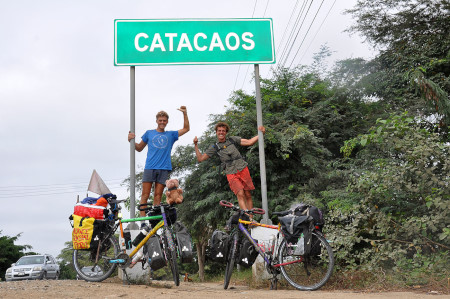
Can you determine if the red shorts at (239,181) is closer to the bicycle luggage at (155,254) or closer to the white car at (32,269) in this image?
the bicycle luggage at (155,254)

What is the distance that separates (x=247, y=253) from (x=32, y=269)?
16937 mm

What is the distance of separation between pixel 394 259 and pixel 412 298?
4.59 feet

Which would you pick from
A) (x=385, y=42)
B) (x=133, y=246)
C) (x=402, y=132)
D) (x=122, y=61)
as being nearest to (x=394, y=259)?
(x=402, y=132)

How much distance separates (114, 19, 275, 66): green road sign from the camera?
26.7ft

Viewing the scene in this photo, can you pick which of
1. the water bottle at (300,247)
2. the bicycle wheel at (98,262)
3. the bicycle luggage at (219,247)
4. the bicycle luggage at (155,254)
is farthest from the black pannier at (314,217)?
the bicycle wheel at (98,262)

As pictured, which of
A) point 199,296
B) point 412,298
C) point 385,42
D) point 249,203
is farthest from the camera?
point 385,42

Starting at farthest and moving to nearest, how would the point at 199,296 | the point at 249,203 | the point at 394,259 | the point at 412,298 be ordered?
1. the point at 249,203
2. the point at 394,259
3. the point at 199,296
4. the point at 412,298

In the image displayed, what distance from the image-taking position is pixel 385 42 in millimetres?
14656

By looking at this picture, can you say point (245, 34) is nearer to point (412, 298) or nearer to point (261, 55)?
point (261, 55)

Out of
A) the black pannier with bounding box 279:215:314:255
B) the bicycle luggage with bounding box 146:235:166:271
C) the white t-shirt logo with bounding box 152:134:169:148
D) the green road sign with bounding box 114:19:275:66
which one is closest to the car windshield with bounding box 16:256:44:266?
the green road sign with bounding box 114:19:275:66

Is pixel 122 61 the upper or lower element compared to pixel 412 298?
upper

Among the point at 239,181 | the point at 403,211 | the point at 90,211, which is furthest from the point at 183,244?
the point at 403,211

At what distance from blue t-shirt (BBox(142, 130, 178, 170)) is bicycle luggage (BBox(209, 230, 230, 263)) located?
58.5 inches

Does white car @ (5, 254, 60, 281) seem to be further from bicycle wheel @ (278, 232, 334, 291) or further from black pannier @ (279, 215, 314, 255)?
black pannier @ (279, 215, 314, 255)
